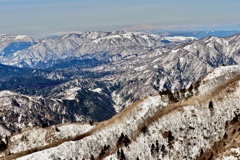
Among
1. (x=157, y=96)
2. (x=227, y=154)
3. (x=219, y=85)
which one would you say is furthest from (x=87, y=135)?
(x=227, y=154)

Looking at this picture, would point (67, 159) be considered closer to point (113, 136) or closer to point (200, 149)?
point (113, 136)

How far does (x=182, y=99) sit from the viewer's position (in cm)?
14875

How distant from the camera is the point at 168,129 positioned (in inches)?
5094

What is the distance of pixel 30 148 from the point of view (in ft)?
527

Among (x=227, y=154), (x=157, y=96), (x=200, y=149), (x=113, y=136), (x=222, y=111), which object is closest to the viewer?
(x=227, y=154)

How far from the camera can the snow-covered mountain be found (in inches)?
4820

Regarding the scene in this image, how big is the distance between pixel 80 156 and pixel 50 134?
35436 mm

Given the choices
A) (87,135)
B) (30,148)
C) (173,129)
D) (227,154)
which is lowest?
(30,148)

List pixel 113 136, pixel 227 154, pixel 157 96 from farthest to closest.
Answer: pixel 157 96, pixel 113 136, pixel 227 154

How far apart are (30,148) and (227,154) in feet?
336

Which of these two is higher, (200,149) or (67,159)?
(200,149)

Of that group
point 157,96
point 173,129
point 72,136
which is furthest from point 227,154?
point 72,136

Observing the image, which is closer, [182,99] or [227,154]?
[227,154]

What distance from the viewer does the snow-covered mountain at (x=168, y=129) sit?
122 metres
